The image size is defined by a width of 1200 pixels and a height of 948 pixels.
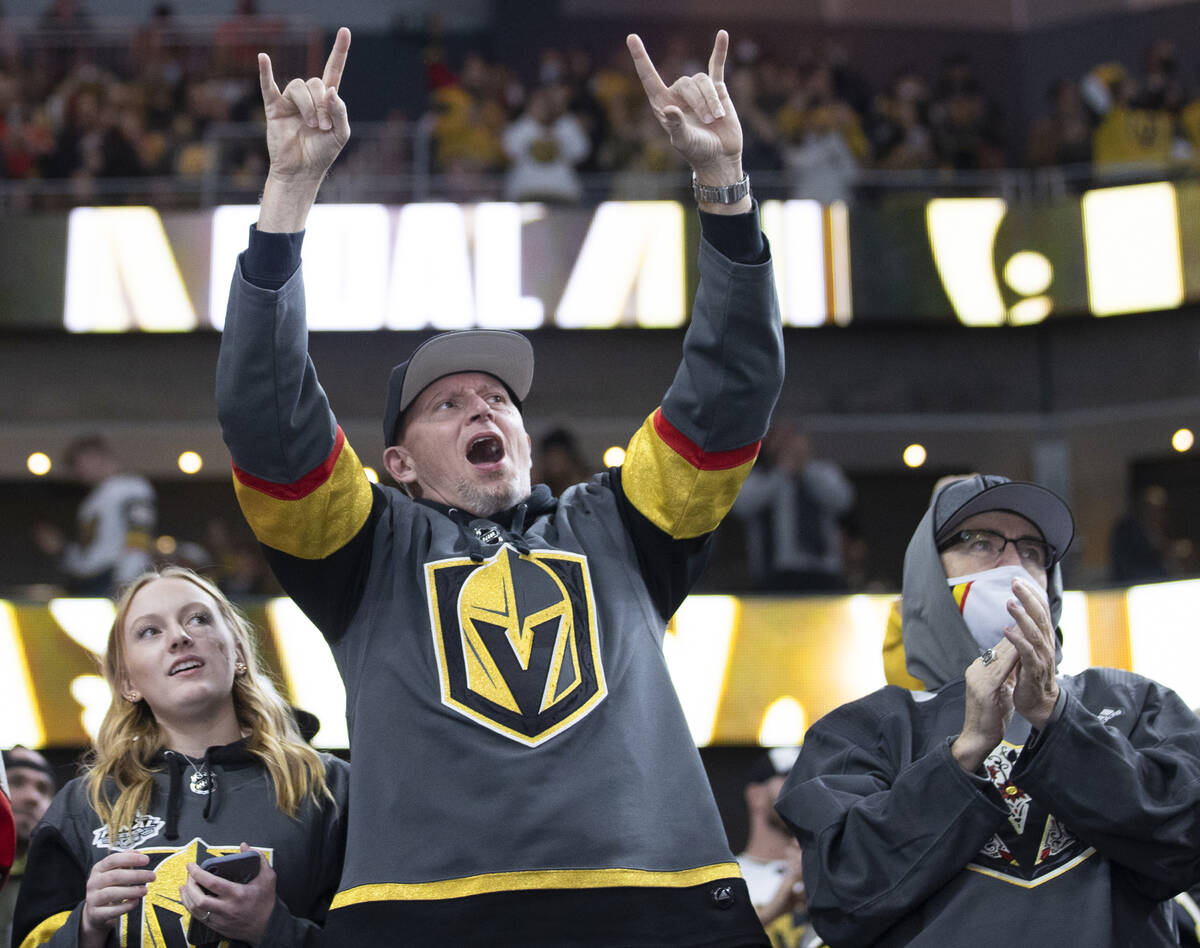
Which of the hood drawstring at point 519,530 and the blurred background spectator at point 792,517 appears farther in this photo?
the blurred background spectator at point 792,517

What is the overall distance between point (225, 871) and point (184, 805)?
0.28 meters

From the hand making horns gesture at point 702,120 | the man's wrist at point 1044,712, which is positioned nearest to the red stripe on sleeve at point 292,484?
the hand making horns gesture at point 702,120

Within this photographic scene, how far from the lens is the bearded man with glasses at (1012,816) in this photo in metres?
2.67

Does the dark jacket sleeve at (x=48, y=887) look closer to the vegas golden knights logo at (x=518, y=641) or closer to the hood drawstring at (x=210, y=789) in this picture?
the hood drawstring at (x=210, y=789)

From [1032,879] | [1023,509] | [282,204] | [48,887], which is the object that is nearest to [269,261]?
[282,204]

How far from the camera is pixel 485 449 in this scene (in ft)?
9.96

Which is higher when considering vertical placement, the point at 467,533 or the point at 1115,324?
the point at 1115,324

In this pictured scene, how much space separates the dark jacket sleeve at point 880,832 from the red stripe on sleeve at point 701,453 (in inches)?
23.6

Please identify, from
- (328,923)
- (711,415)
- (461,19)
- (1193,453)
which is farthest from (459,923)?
(461,19)

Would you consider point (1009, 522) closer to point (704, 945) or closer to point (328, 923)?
point (704, 945)

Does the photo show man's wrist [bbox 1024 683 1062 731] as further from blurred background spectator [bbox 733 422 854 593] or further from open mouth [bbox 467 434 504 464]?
blurred background spectator [bbox 733 422 854 593]

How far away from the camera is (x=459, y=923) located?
2.53 metres

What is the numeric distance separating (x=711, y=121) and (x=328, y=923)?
1.55 meters

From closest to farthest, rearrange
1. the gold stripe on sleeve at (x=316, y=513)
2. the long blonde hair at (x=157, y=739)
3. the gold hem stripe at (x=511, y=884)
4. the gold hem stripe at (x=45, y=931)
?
the gold hem stripe at (x=511, y=884) < the gold stripe on sleeve at (x=316, y=513) < the gold hem stripe at (x=45, y=931) < the long blonde hair at (x=157, y=739)
